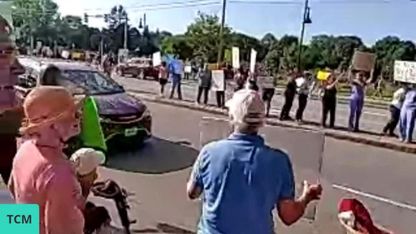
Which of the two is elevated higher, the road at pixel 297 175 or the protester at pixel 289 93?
the protester at pixel 289 93

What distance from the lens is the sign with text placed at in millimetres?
2318

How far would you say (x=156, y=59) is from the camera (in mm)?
25234

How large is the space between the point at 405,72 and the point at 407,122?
2.15 m

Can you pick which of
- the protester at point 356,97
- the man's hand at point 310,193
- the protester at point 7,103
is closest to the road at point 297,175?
the man's hand at point 310,193

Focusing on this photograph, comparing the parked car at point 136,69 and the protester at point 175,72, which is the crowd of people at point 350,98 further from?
the parked car at point 136,69

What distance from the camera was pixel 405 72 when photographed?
→ 53.8ft

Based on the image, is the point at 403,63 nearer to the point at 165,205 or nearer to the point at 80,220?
the point at 165,205

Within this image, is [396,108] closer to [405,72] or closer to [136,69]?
[405,72]

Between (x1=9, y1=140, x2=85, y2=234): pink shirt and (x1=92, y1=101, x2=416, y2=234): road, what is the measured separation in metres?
1.70

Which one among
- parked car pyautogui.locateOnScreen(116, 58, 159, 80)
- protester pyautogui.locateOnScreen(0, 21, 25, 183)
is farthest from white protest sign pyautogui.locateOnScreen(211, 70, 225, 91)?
parked car pyautogui.locateOnScreen(116, 58, 159, 80)

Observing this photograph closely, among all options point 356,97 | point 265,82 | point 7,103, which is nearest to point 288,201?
point 7,103

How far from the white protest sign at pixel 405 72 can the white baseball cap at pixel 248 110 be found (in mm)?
13683

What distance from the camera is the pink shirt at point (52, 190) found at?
2.47 meters

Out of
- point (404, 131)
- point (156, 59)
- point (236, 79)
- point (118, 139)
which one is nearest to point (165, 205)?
point (118, 139)
